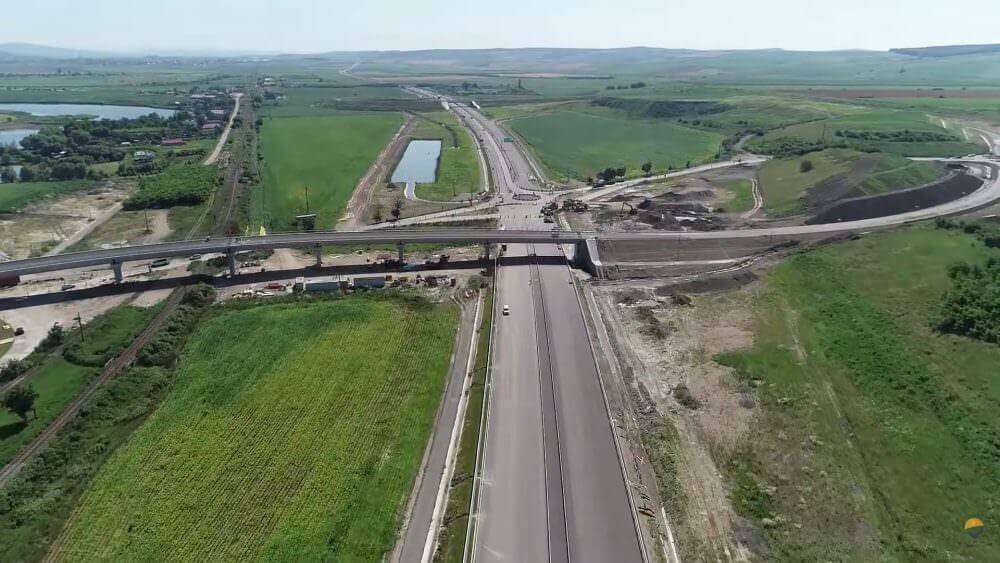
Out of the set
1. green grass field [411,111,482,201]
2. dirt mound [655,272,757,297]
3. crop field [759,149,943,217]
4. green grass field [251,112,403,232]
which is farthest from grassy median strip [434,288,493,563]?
crop field [759,149,943,217]

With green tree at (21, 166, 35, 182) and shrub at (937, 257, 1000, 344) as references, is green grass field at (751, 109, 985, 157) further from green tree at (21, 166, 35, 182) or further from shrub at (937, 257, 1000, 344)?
green tree at (21, 166, 35, 182)

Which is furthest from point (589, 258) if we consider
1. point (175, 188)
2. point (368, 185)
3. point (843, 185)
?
point (175, 188)

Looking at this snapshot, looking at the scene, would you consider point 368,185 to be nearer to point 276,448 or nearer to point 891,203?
point 276,448

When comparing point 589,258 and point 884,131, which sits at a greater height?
point 884,131

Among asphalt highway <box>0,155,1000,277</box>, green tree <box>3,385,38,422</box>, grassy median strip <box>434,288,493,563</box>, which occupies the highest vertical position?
asphalt highway <box>0,155,1000,277</box>

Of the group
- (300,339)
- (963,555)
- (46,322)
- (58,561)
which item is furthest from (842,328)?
(46,322)

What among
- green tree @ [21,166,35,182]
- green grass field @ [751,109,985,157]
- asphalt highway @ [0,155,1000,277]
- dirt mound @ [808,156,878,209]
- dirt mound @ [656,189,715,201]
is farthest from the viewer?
green grass field @ [751,109,985,157]

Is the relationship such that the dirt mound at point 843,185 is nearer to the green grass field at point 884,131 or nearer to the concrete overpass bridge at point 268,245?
the green grass field at point 884,131
